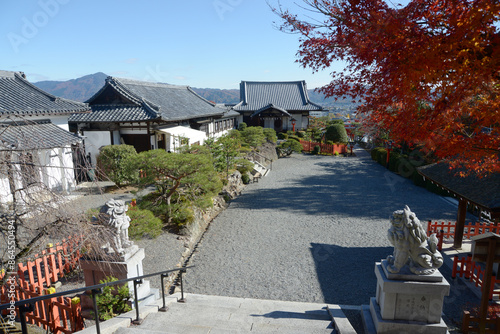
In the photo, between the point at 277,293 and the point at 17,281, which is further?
the point at 277,293

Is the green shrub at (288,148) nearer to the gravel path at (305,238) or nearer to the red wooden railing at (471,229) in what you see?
the gravel path at (305,238)

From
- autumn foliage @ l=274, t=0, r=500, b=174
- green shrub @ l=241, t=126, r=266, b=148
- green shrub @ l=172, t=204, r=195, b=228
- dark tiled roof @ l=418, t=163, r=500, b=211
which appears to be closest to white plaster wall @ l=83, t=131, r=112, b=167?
green shrub @ l=172, t=204, r=195, b=228

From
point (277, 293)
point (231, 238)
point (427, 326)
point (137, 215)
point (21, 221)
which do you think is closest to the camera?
point (21, 221)

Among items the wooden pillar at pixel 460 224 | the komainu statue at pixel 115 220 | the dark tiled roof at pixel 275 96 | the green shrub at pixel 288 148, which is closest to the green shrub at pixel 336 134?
the green shrub at pixel 288 148

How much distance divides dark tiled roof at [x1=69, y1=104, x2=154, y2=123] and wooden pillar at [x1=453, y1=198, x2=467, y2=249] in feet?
43.7

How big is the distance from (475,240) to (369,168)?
17258 millimetres

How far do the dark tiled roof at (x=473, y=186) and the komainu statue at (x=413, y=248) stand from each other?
419 cm

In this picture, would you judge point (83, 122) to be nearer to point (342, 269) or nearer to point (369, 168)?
point (342, 269)

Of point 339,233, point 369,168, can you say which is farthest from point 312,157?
point 339,233

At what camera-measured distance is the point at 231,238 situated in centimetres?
978

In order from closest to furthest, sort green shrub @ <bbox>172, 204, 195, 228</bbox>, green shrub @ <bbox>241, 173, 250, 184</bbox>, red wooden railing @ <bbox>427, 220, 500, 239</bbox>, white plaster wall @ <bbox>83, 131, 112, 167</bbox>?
1. red wooden railing @ <bbox>427, 220, 500, 239</bbox>
2. green shrub @ <bbox>172, 204, 195, 228</bbox>
3. white plaster wall @ <bbox>83, 131, 112, 167</bbox>
4. green shrub @ <bbox>241, 173, 250, 184</bbox>

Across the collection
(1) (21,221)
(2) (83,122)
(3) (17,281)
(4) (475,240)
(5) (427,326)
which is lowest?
(5) (427,326)

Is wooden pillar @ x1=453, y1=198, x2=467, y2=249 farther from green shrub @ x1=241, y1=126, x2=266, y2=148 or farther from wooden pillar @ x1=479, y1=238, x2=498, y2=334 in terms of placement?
green shrub @ x1=241, y1=126, x2=266, y2=148

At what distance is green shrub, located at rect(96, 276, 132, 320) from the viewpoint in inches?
188
